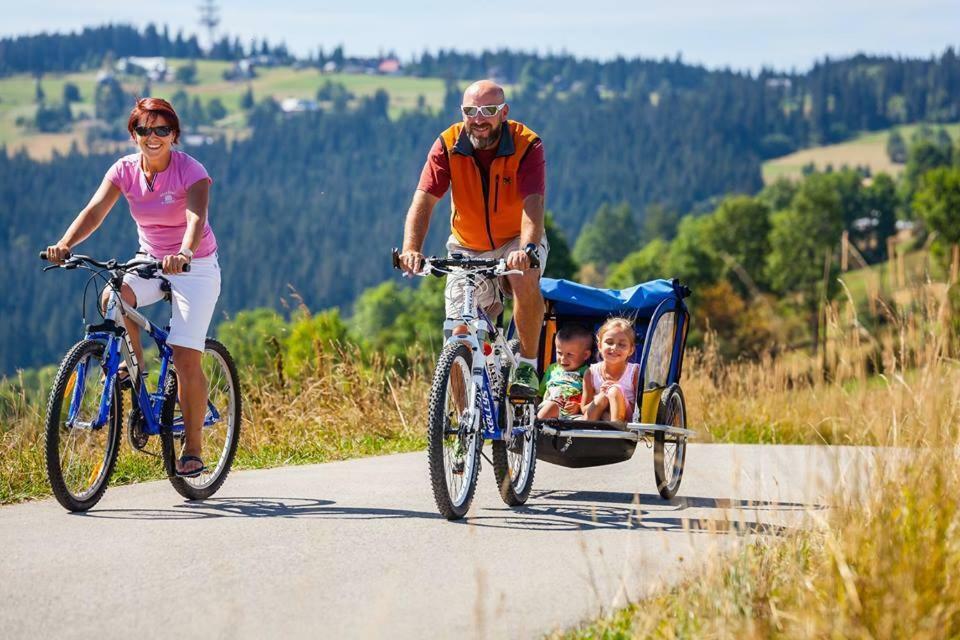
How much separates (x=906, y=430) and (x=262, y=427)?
5.96 meters

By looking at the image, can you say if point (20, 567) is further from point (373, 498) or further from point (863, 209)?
point (863, 209)

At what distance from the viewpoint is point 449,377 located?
653 centimetres

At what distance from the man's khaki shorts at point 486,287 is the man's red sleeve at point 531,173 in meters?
0.27

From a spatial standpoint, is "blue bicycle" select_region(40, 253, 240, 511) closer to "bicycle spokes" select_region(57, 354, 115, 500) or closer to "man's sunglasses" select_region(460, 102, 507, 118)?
"bicycle spokes" select_region(57, 354, 115, 500)

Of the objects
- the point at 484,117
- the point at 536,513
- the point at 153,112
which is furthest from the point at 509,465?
the point at 153,112

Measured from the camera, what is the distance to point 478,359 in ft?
22.3

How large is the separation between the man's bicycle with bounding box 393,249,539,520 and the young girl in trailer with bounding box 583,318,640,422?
692 mm

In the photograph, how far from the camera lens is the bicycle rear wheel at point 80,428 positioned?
21.5ft

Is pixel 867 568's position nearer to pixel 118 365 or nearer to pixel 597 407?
pixel 597 407

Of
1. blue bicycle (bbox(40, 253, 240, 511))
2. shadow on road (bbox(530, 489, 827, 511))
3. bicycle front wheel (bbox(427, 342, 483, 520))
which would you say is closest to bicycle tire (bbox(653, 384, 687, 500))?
shadow on road (bbox(530, 489, 827, 511))

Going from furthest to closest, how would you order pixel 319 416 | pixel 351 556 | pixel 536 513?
pixel 319 416 → pixel 536 513 → pixel 351 556

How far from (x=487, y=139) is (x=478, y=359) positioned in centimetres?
119

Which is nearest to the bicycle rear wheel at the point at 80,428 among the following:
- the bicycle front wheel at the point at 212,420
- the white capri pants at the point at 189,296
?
the bicycle front wheel at the point at 212,420

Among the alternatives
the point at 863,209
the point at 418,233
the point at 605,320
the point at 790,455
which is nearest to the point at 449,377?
the point at 418,233
